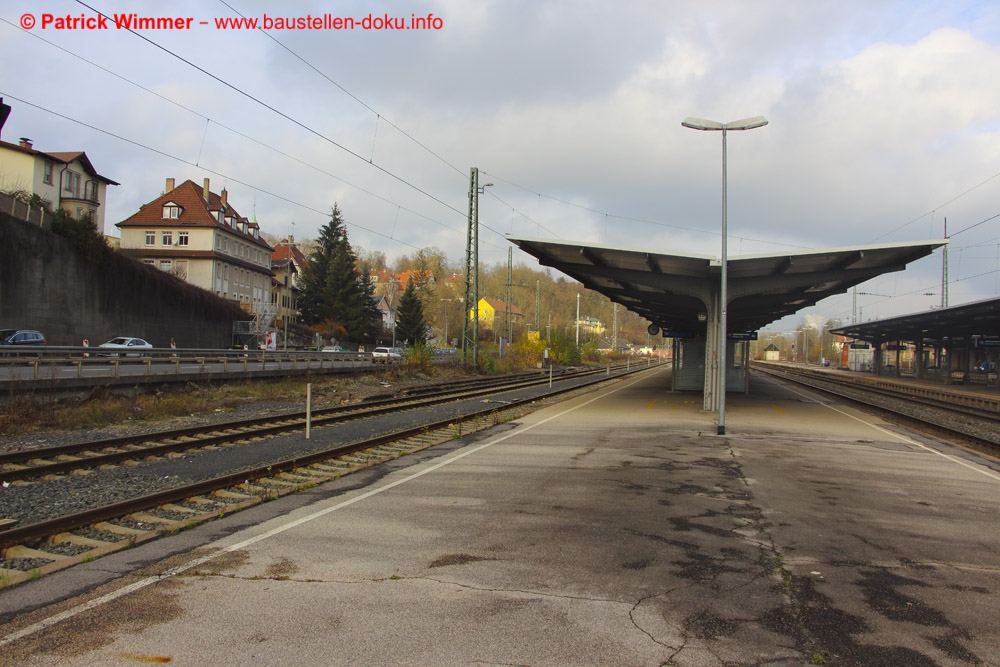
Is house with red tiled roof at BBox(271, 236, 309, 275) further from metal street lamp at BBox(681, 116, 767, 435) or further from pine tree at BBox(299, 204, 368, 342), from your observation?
metal street lamp at BBox(681, 116, 767, 435)

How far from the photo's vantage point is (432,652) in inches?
152

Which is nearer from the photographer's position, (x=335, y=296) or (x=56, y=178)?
(x=56, y=178)

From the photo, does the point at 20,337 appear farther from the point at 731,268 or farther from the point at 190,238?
the point at 190,238

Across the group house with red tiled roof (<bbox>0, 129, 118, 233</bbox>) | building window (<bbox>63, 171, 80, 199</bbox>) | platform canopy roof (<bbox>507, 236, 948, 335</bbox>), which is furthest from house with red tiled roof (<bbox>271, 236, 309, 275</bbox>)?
platform canopy roof (<bbox>507, 236, 948, 335</bbox>)

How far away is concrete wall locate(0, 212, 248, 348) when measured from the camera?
32688 millimetres

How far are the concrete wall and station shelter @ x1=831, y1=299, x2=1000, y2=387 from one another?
154 feet

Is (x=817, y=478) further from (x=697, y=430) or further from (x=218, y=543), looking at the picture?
(x=218, y=543)

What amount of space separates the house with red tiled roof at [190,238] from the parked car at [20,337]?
29333mm

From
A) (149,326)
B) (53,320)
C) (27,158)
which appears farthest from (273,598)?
(27,158)

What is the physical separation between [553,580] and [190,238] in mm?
66309

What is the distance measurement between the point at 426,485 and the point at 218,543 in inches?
131

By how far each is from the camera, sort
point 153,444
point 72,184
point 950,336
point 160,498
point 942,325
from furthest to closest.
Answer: point 72,184, point 950,336, point 942,325, point 153,444, point 160,498

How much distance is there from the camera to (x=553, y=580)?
16.8 ft

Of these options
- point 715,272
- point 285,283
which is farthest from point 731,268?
point 285,283
